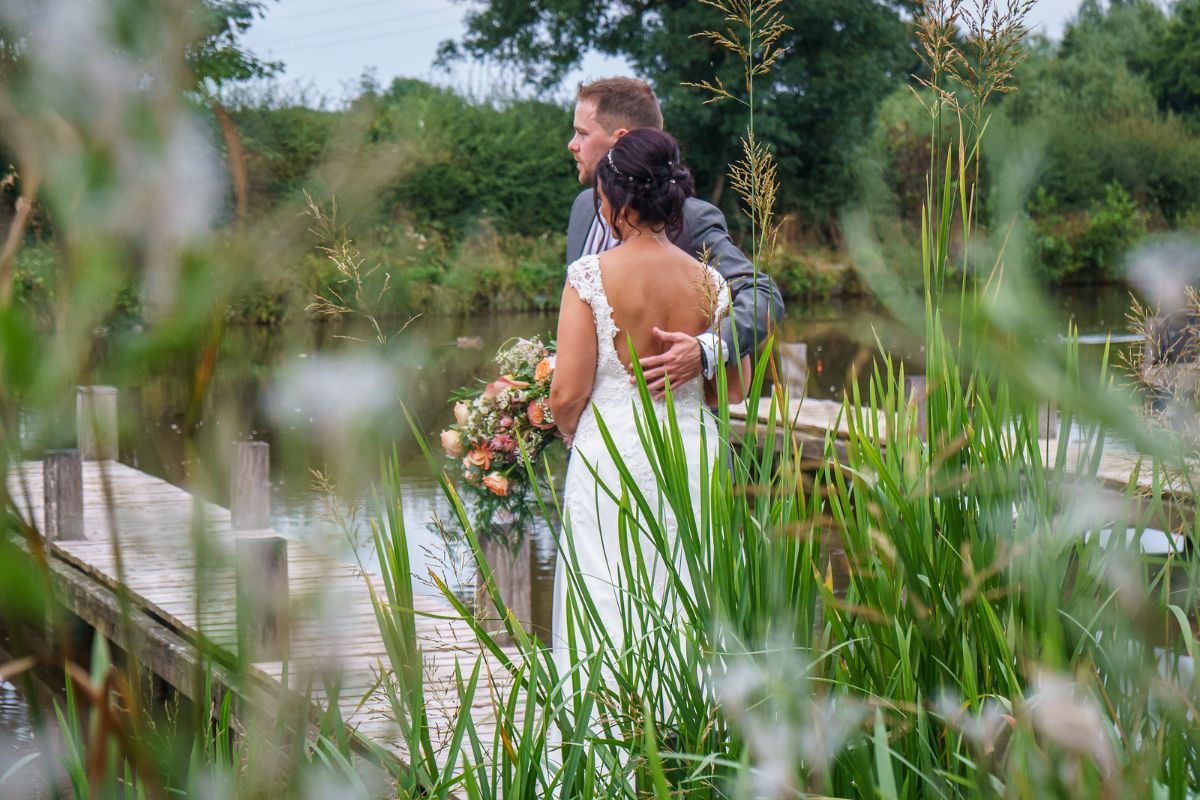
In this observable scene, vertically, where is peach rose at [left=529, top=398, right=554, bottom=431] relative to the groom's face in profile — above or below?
below

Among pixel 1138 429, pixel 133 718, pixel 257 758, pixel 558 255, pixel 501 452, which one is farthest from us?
pixel 558 255

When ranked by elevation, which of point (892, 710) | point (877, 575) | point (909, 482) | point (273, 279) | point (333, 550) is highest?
point (273, 279)

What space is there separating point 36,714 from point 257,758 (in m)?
0.16

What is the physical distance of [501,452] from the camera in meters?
4.75

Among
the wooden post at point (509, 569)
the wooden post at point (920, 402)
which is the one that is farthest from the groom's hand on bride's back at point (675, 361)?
the wooden post at point (509, 569)

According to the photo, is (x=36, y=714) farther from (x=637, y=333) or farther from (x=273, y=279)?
(x=637, y=333)

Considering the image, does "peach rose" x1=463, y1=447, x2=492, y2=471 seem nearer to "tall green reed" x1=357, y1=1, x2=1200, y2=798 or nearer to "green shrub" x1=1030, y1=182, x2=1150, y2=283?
"tall green reed" x1=357, y1=1, x2=1200, y2=798

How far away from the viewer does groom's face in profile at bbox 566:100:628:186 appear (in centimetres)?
368

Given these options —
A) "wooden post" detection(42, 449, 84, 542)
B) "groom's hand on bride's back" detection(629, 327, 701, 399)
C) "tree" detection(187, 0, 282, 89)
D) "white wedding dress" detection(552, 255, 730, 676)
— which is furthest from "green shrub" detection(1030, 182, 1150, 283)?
"tree" detection(187, 0, 282, 89)

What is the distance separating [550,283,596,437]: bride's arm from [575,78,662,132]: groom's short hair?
583 millimetres

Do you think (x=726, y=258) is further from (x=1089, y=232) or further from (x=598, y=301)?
(x=1089, y=232)

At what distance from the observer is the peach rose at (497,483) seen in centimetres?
473

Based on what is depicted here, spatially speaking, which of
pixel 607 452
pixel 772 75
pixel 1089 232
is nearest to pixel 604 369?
pixel 607 452

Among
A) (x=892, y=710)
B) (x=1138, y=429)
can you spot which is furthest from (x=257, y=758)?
(x=892, y=710)
